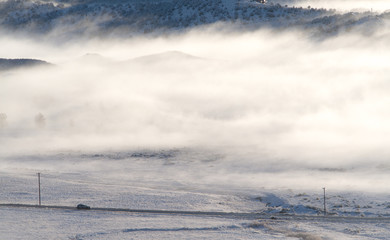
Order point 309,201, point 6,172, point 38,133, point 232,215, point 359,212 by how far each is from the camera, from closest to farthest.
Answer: point 232,215
point 359,212
point 309,201
point 6,172
point 38,133

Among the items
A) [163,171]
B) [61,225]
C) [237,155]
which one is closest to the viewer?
[61,225]

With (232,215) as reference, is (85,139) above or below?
above

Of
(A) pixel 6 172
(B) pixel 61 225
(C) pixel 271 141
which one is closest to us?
(B) pixel 61 225

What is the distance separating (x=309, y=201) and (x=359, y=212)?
1172 centimetres

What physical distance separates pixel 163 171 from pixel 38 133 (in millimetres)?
79878

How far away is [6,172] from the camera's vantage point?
382 feet

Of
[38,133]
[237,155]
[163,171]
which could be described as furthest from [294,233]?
[38,133]

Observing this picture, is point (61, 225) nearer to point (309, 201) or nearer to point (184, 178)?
point (309, 201)

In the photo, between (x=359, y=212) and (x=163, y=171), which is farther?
(x=163, y=171)

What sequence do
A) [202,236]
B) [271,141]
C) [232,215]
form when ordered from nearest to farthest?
1. [202,236]
2. [232,215]
3. [271,141]

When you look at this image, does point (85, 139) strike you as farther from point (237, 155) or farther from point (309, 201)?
point (309, 201)

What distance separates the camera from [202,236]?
65062mm

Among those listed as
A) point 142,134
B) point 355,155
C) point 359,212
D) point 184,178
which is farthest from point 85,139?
point 359,212

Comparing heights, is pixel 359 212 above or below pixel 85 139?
below
